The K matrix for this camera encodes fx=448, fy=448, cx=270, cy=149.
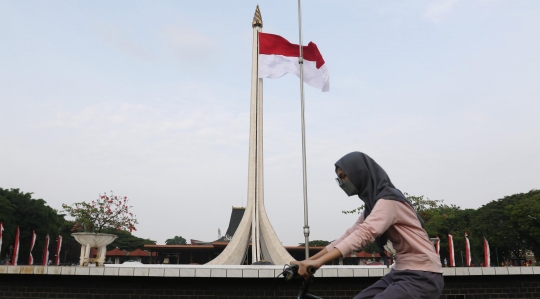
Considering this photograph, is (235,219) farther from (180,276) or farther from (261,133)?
(180,276)

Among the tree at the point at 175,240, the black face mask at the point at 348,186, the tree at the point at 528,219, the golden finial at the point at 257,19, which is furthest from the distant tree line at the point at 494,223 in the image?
the tree at the point at 175,240

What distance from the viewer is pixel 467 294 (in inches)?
268

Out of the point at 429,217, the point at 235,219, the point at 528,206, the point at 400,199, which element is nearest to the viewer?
the point at 400,199

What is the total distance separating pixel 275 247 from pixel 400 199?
63.9 ft

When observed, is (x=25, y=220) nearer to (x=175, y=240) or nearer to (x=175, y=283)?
(x=175, y=283)

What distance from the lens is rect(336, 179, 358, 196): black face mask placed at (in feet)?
7.30

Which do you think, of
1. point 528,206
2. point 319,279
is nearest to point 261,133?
point 319,279

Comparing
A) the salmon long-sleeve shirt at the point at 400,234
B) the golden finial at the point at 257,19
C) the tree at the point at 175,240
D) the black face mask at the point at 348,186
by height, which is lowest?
the salmon long-sleeve shirt at the point at 400,234

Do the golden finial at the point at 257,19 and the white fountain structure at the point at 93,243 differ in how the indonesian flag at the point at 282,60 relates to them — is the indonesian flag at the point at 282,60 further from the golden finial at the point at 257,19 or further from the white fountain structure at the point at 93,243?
the golden finial at the point at 257,19

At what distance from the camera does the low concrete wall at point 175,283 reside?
6.58 metres

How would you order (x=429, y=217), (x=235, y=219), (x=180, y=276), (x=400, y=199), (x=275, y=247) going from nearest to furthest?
(x=400, y=199) → (x=180, y=276) → (x=275, y=247) → (x=429, y=217) → (x=235, y=219)

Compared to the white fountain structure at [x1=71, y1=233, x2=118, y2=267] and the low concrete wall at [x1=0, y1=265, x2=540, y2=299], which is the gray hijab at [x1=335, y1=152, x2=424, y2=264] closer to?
the low concrete wall at [x1=0, y1=265, x2=540, y2=299]

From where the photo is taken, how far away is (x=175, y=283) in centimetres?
673

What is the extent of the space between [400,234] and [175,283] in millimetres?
5287
